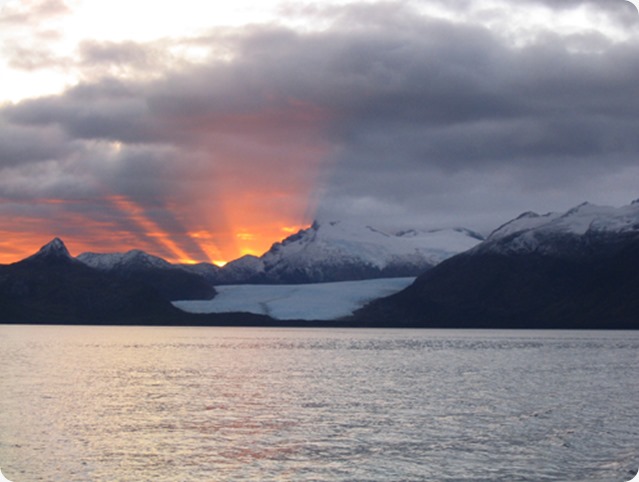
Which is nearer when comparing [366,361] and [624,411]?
[624,411]

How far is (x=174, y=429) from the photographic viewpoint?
57844 millimetres

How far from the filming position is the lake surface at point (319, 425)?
149 feet

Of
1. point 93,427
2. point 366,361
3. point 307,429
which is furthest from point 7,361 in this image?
point 307,429

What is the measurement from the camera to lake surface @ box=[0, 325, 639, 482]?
45.3 metres

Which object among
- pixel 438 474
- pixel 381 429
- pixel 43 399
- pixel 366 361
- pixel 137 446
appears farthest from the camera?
pixel 366 361

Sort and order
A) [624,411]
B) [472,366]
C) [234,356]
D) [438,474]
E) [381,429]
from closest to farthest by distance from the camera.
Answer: [438,474] → [381,429] → [624,411] → [472,366] → [234,356]

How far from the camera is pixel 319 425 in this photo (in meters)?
59.3

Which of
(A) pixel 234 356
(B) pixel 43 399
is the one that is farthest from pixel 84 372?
(A) pixel 234 356

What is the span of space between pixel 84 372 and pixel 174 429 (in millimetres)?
52935

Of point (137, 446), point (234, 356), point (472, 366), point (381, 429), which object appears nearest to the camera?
point (137, 446)

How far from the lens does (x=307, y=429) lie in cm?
5762

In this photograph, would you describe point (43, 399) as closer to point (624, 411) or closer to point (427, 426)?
point (427, 426)

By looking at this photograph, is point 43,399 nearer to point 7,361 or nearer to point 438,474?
point 438,474

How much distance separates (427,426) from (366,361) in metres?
75.0
